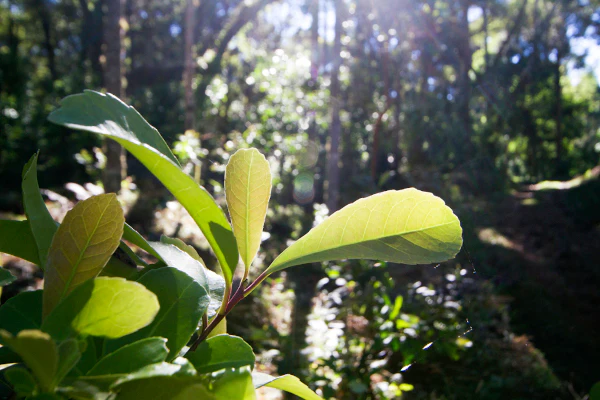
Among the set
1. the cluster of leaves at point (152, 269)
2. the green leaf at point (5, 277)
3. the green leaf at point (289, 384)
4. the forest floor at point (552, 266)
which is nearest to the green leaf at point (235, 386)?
the cluster of leaves at point (152, 269)

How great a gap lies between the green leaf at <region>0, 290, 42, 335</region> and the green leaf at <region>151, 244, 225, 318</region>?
0.13 m

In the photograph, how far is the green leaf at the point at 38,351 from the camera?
0.26 meters

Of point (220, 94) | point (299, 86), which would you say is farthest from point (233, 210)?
point (299, 86)

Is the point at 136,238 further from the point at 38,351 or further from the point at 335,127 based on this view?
the point at 335,127

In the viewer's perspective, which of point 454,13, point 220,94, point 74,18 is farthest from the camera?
point 74,18

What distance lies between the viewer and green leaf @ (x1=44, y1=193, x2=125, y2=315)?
15.3 inches

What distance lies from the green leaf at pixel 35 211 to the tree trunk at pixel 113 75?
4.83 metres

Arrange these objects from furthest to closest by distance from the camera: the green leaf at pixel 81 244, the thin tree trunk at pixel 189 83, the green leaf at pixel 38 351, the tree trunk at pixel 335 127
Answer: the tree trunk at pixel 335 127, the thin tree trunk at pixel 189 83, the green leaf at pixel 81 244, the green leaf at pixel 38 351

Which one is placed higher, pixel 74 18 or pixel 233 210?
pixel 74 18

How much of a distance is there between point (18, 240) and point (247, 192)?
27 cm

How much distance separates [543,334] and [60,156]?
8.82 meters

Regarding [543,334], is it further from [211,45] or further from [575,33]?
[575,33]

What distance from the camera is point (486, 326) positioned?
3.53 meters

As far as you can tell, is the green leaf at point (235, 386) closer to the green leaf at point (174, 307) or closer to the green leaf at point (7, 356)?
the green leaf at point (174, 307)
